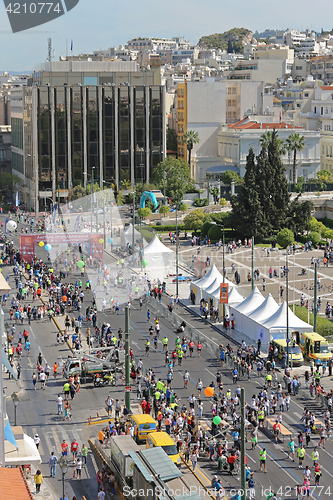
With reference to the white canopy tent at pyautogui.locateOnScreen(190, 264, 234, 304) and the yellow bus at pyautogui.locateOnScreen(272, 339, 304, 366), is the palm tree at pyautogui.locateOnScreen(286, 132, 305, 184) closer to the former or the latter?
the white canopy tent at pyautogui.locateOnScreen(190, 264, 234, 304)

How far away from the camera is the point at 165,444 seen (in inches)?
1117

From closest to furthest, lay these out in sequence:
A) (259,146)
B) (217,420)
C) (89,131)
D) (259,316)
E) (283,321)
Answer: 1. (217,420)
2. (283,321)
3. (259,316)
4. (259,146)
5. (89,131)

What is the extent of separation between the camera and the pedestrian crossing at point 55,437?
3197 centimetres

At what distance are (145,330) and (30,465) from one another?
2183 centimetres

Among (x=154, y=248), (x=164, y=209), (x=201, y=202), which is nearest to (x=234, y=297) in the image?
(x=154, y=248)

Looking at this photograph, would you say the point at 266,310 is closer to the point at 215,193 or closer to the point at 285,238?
the point at 285,238

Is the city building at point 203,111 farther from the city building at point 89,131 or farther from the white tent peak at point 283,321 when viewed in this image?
the white tent peak at point 283,321

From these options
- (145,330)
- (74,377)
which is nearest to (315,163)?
(145,330)

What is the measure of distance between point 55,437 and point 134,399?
547 cm

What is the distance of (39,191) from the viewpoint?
11269cm

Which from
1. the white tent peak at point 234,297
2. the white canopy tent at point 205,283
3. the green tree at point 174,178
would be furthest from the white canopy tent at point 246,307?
the green tree at point 174,178

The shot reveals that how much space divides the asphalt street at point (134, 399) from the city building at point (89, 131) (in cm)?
6275

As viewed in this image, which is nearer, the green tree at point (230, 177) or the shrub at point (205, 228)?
the shrub at point (205, 228)

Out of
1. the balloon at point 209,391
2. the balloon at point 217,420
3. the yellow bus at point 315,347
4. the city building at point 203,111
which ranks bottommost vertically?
the yellow bus at point 315,347
